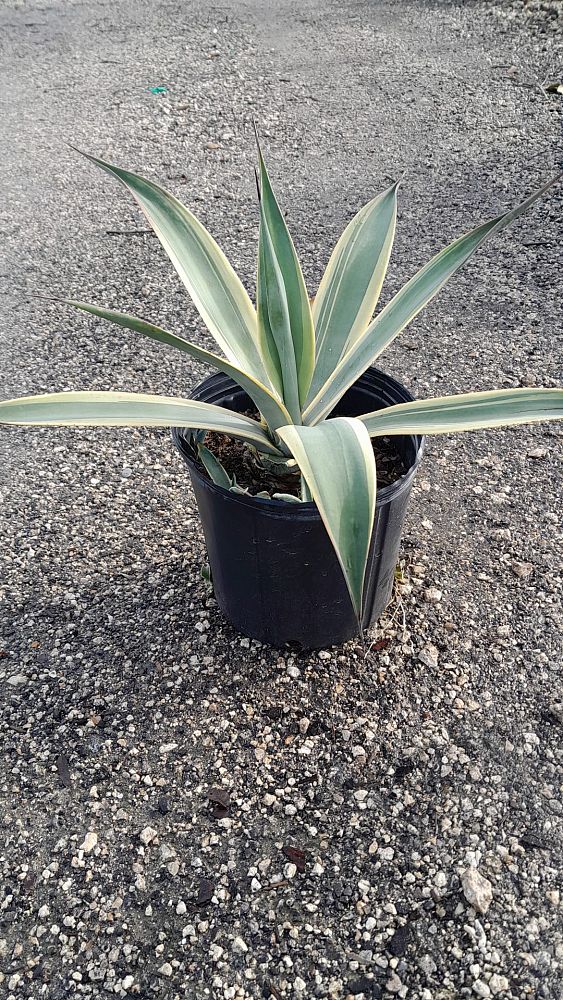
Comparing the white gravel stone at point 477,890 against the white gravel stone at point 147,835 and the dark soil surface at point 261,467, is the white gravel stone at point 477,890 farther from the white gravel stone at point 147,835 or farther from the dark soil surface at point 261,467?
the dark soil surface at point 261,467

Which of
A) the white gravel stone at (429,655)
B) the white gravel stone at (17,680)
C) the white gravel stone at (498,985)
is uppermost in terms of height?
the white gravel stone at (17,680)

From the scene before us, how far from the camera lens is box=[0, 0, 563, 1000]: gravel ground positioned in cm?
132

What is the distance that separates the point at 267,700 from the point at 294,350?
74 centimetres

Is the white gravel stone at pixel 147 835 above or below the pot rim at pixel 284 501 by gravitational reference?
below

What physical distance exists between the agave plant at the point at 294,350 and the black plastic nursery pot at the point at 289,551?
8 centimetres

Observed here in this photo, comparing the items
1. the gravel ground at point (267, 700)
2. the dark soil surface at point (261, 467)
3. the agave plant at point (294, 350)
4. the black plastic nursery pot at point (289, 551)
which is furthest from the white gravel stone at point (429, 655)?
the agave plant at point (294, 350)

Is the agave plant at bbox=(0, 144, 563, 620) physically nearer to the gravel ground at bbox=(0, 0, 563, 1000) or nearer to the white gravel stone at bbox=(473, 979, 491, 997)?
the gravel ground at bbox=(0, 0, 563, 1000)

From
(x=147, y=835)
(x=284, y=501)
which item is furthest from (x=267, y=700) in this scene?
(x=284, y=501)

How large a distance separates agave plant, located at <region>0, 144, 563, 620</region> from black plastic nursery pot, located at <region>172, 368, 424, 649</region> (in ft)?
0.26

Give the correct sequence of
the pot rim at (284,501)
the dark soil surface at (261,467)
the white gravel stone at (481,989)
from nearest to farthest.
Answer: the white gravel stone at (481,989) < the pot rim at (284,501) < the dark soil surface at (261,467)

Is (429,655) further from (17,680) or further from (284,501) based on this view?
(17,680)

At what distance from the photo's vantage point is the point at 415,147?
3.82m

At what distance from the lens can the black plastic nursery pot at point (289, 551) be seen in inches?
58.2

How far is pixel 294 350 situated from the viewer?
59.5 inches
